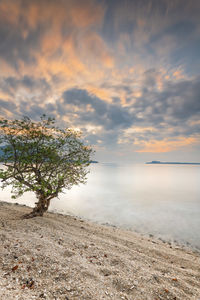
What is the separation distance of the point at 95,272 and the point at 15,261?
3381 millimetres

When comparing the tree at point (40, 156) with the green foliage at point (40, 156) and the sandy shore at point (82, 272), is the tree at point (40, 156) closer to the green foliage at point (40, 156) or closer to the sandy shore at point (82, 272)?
the green foliage at point (40, 156)

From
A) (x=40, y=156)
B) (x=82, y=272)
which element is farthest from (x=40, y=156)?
(x=82, y=272)

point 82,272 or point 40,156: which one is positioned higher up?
point 40,156

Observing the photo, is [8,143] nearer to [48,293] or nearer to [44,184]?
[44,184]

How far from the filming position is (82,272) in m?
6.14

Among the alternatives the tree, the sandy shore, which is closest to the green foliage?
the tree

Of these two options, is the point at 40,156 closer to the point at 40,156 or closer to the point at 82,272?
the point at 40,156

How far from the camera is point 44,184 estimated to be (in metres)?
11.7

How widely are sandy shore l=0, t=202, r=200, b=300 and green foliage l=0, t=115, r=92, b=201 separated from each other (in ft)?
12.7

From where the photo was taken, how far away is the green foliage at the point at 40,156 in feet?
37.3

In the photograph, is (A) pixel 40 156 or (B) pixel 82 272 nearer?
(B) pixel 82 272

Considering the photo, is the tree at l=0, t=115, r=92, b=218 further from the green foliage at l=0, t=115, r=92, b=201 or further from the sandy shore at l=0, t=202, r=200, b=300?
the sandy shore at l=0, t=202, r=200, b=300

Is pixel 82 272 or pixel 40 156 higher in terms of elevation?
pixel 40 156

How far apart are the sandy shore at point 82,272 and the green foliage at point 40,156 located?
3884 millimetres
